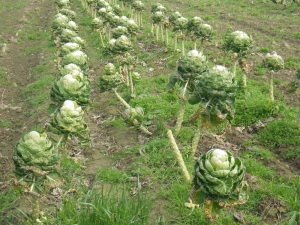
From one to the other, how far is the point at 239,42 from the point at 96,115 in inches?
156

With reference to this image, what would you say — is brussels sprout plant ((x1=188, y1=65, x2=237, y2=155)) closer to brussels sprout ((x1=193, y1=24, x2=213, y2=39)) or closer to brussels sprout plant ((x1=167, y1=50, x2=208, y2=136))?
brussels sprout plant ((x1=167, y1=50, x2=208, y2=136))

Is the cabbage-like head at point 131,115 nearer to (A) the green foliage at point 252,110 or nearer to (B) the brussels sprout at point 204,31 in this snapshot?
(A) the green foliage at point 252,110

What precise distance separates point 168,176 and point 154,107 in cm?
280

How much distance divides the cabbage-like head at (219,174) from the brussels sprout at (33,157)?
1.87 metres

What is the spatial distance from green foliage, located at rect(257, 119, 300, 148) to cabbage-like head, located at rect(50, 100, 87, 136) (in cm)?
396

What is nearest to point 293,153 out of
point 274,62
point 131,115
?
point 274,62

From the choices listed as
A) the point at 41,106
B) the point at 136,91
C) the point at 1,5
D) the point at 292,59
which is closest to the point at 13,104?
the point at 41,106

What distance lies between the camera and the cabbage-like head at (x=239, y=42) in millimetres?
7680

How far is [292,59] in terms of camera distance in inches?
453

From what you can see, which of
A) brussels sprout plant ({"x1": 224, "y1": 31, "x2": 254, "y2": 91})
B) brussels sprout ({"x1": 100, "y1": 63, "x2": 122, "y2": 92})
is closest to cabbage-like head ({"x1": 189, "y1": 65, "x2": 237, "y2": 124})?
brussels sprout ({"x1": 100, "y1": 63, "x2": 122, "y2": 92})

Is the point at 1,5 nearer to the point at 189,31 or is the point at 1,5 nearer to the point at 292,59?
the point at 189,31

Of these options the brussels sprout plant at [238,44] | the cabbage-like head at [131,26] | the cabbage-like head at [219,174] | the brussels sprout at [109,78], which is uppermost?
the cabbage-like head at [219,174]

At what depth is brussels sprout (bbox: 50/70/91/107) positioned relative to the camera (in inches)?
220

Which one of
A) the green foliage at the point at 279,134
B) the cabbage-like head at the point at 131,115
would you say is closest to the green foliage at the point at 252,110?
the green foliage at the point at 279,134
